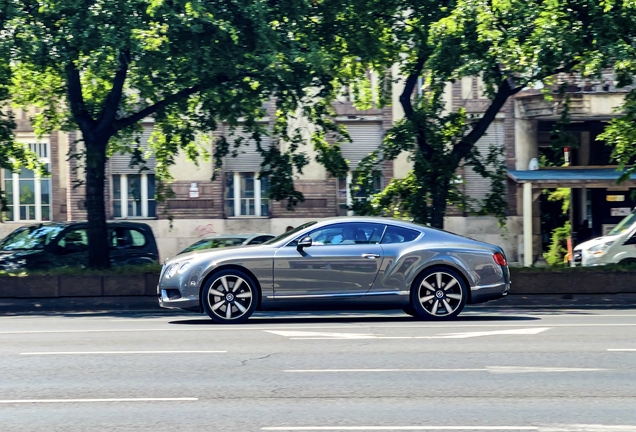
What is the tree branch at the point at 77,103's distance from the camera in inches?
786

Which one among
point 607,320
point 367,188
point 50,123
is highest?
point 50,123

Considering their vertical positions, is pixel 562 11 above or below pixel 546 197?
above

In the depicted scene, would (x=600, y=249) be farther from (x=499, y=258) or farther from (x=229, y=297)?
(x=229, y=297)

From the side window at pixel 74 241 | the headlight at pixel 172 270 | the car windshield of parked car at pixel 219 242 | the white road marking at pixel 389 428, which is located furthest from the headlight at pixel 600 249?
the white road marking at pixel 389 428

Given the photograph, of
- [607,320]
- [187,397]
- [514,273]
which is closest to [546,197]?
[514,273]

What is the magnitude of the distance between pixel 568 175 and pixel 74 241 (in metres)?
15.3

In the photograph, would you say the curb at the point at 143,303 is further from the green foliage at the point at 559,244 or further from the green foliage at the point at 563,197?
the green foliage at the point at 563,197

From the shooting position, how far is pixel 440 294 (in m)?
14.1

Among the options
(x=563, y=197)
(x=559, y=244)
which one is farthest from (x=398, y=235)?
(x=563, y=197)

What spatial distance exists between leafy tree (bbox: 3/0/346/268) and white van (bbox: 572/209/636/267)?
23.0 feet

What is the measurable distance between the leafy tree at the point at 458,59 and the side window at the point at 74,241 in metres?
5.90

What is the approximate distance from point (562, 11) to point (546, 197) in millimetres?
17551

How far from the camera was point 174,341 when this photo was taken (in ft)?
39.3

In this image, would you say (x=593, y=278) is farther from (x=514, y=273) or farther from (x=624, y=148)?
(x=624, y=148)
